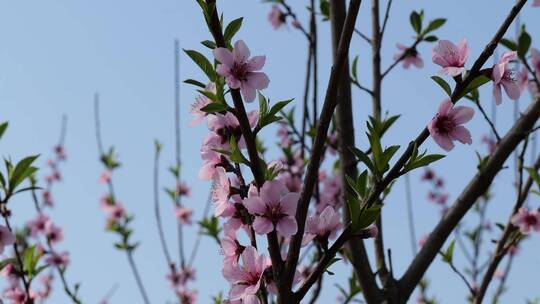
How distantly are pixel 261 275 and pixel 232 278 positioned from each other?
0.31ft

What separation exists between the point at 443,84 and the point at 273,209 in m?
0.50

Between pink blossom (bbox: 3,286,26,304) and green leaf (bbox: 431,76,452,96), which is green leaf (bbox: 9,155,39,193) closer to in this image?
pink blossom (bbox: 3,286,26,304)

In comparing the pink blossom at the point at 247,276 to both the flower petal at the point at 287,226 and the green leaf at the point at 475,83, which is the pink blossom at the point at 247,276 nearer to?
the flower petal at the point at 287,226

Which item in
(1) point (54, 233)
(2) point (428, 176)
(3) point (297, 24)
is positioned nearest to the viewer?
(3) point (297, 24)

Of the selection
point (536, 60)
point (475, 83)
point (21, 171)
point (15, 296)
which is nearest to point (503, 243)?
point (536, 60)

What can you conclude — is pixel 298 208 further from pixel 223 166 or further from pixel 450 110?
pixel 450 110

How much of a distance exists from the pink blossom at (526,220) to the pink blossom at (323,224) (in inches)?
57.8

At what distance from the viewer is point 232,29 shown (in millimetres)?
1374

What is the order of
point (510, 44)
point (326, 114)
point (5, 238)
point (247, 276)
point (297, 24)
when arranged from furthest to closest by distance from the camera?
point (297, 24)
point (510, 44)
point (5, 238)
point (247, 276)
point (326, 114)

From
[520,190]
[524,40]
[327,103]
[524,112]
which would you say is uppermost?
[524,40]

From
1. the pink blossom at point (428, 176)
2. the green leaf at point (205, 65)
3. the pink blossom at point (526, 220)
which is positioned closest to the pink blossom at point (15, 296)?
the green leaf at point (205, 65)

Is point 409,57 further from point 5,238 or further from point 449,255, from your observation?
point 5,238

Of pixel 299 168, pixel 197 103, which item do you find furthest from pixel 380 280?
pixel 299 168

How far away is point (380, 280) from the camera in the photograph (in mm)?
2158
